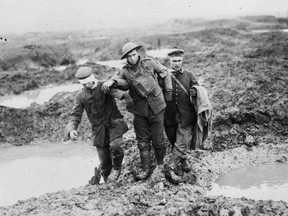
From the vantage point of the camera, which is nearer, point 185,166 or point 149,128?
point 149,128

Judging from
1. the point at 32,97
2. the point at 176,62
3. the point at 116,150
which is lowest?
the point at 32,97

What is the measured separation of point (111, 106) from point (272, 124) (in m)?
3.88

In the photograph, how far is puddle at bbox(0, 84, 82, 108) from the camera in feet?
38.8

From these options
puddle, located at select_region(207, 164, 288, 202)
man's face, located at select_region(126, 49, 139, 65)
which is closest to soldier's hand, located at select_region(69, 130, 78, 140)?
man's face, located at select_region(126, 49, 139, 65)

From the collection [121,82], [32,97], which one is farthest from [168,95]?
[32,97]

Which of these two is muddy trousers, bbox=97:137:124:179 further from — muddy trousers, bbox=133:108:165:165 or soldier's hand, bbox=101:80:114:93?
soldier's hand, bbox=101:80:114:93

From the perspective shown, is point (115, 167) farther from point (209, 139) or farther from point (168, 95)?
point (209, 139)

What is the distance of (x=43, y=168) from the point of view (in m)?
7.23

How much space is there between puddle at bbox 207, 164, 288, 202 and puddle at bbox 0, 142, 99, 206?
2618 mm

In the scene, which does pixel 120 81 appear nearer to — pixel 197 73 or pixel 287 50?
pixel 197 73

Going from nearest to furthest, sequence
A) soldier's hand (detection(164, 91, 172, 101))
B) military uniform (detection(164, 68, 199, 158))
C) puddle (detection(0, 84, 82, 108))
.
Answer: soldier's hand (detection(164, 91, 172, 101)) < military uniform (detection(164, 68, 199, 158)) < puddle (detection(0, 84, 82, 108))

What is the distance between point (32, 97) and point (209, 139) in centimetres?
794

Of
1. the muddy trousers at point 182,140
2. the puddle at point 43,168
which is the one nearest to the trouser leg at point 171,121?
the muddy trousers at point 182,140

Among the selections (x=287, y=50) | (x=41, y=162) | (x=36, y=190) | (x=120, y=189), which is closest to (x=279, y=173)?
(x=120, y=189)
